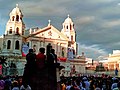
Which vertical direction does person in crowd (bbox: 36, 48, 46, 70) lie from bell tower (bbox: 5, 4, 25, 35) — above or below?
below

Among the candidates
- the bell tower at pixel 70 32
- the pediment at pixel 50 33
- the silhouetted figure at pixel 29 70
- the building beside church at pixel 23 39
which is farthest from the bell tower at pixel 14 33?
the silhouetted figure at pixel 29 70

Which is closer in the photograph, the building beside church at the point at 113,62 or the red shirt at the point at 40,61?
the red shirt at the point at 40,61

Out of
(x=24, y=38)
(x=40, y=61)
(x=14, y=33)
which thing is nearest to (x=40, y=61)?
(x=40, y=61)

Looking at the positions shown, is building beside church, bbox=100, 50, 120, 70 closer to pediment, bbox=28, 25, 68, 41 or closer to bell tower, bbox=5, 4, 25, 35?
pediment, bbox=28, 25, 68, 41

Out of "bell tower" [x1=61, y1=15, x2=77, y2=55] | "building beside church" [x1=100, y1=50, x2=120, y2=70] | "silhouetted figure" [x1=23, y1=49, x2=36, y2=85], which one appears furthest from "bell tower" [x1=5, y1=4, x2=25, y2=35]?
"silhouetted figure" [x1=23, y1=49, x2=36, y2=85]

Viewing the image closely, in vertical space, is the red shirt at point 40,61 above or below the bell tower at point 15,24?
below

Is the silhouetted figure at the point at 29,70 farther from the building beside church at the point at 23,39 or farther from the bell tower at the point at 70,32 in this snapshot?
Answer: the bell tower at the point at 70,32

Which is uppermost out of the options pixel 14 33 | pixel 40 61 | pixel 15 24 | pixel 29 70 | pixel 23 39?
pixel 15 24

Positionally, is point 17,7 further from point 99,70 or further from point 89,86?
point 89,86

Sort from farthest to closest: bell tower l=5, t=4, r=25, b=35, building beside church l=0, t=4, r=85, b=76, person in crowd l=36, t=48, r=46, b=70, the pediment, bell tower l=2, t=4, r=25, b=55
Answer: the pediment, bell tower l=5, t=4, r=25, b=35, bell tower l=2, t=4, r=25, b=55, building beside church l=0, t=4, r=85, b=76, person in crowd l=36, t=48, r=46, b=70

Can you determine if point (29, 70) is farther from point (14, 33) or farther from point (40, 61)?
point (14, 33)

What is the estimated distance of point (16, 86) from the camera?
38.6ft

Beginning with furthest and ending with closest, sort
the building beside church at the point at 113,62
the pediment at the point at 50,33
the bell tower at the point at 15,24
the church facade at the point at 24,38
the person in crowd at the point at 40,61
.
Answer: the building beside church at the point at 113,62 < the pediment at the point at 50,33 < the bell tower at the point at 15,24 < the church facade at the point at 24,38 < the person in crowd at the point at 40,61

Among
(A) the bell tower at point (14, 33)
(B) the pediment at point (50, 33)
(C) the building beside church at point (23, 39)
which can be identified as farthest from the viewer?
(B) the pediment at point (50, 33)
